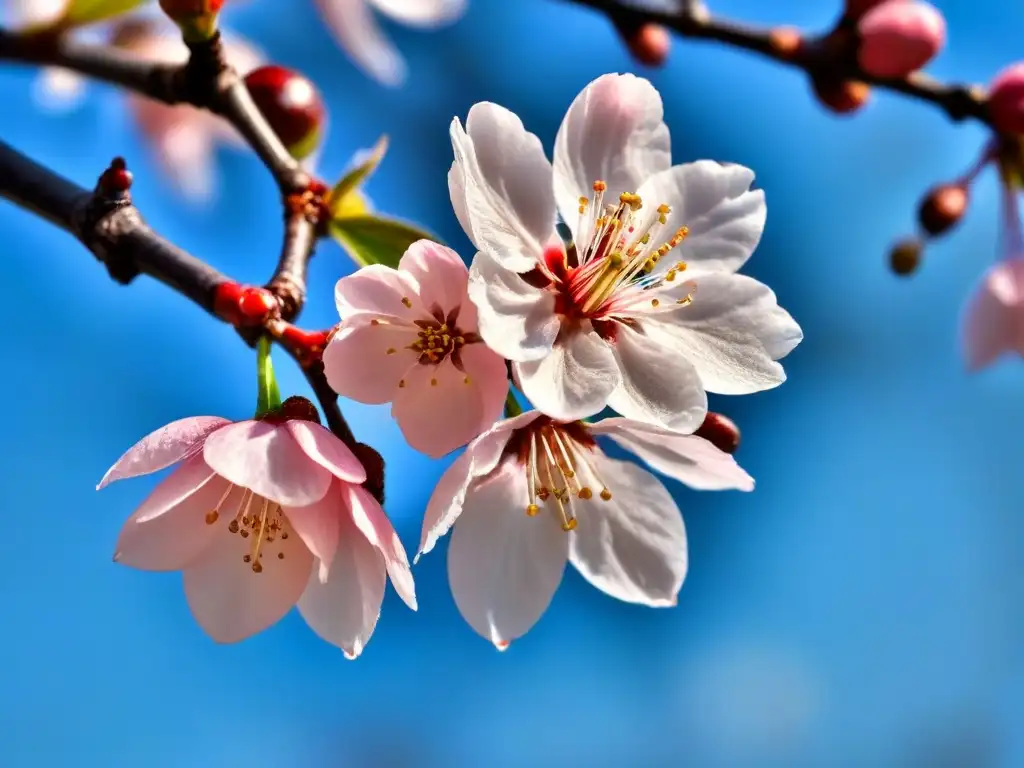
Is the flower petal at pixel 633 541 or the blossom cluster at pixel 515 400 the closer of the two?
the blossom cluster at pixel 515 400

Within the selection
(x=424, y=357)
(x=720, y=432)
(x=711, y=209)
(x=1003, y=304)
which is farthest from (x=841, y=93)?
(x=424, y=357)

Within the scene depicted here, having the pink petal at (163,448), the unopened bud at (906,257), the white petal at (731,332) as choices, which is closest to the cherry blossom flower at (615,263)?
the white petal at (731,332)

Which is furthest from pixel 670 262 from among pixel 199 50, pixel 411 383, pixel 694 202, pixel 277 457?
pixel 199 50

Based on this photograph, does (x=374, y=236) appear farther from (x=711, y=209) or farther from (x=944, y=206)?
(x=944, y=206)

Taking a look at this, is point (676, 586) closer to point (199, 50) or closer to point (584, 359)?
point (584, 359)

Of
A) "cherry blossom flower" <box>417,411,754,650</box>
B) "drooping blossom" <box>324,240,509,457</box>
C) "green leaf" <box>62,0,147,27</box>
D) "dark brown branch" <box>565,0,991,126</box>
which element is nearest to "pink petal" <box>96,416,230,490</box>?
"drooping blossom" <box>324,240,509,457</box>

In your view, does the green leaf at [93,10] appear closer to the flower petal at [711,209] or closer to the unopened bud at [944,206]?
the flower petal at [711,209]
